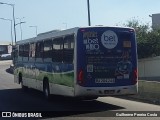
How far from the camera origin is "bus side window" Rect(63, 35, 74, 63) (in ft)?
50.6

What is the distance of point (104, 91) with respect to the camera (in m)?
14.9

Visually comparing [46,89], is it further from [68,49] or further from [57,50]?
[68,49]

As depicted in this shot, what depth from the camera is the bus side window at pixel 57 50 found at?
1666 cm

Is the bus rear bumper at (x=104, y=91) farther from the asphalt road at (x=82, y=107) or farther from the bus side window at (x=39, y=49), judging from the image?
the bus side window at (x=39, y=49)

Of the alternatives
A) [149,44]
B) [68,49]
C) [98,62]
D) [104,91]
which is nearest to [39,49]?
[68,49]

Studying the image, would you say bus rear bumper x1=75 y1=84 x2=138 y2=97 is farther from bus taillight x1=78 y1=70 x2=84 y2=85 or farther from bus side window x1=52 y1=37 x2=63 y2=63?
bus side window x1=52 y1=37 x2=63 y2=63

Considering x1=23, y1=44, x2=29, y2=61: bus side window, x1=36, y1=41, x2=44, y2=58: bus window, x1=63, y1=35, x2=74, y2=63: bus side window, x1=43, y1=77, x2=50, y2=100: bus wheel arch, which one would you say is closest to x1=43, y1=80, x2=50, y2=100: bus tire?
x1=43, y1=77, x2=50, y2=100: bus wheel arch

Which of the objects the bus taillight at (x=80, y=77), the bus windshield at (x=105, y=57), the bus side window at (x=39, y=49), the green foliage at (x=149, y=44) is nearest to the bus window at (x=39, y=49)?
the bus side window at (x=39, y=49)

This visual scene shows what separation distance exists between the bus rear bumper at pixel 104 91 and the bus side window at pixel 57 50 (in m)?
2.13

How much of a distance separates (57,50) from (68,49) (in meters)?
1.35

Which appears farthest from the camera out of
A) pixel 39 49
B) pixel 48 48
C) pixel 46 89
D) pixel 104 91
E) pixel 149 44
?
pixel 149 44

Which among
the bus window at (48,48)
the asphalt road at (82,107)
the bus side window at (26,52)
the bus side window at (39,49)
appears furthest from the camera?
the bus side window at (26,52)

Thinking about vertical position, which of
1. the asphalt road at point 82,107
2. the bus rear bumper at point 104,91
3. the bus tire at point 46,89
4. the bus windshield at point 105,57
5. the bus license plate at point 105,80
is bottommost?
the asphalt road at point 82,107

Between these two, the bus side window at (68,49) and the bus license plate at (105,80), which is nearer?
the bus license plate at (105,80)
